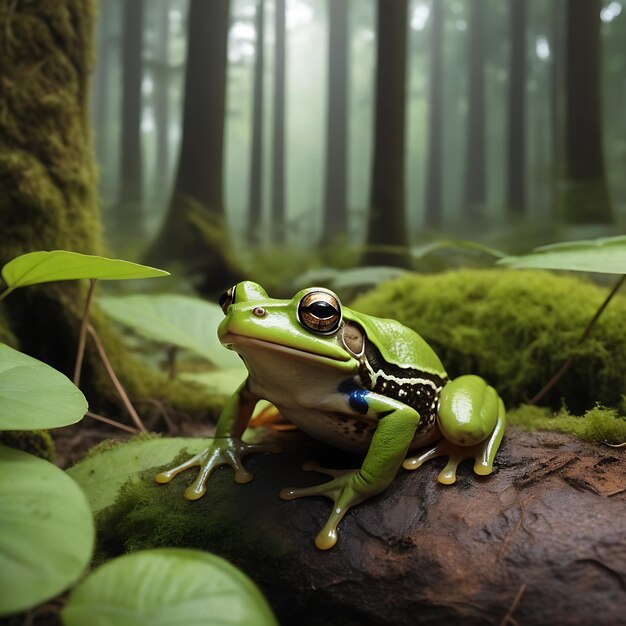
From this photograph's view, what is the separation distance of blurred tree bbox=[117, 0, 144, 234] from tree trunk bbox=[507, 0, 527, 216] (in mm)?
4125

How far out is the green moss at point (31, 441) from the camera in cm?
204

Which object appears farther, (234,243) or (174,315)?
(234,243)

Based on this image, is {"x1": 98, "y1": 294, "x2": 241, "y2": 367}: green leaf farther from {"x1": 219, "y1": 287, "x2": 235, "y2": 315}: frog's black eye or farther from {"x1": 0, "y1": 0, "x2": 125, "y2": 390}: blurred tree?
{"x1": 219, "y1": 287, "x2": 235, "y2": 315}: frog's black eye

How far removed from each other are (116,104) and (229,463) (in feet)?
16.9

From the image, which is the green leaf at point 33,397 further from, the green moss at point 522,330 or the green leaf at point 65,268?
the green moss at point 522,330

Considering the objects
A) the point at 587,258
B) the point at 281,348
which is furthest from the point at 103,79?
the point at 587,258

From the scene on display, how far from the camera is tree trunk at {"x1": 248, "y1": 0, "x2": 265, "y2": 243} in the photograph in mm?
5414

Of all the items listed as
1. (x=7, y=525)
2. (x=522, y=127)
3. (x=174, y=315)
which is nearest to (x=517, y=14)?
(x=522, y=127)

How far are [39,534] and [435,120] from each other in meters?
6.32

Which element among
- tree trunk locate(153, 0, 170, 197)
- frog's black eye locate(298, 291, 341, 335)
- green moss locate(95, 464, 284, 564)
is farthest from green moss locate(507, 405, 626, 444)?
tree trunk locate(153, 0, 170, 197)

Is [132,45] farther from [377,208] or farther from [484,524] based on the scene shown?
[484,524]

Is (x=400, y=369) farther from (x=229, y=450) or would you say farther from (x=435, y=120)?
(x=435, y=120)

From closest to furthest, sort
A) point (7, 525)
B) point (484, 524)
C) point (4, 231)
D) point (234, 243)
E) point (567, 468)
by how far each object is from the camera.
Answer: point (7, 525), point (484, 524), point (567, 468), point (4, 231), point (234, 243)

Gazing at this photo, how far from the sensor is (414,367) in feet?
5.69
